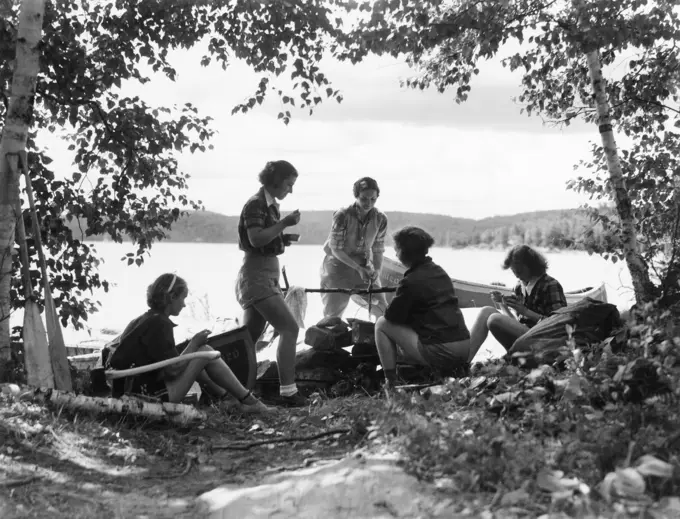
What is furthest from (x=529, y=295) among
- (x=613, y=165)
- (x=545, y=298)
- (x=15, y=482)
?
(x=15, y=482)

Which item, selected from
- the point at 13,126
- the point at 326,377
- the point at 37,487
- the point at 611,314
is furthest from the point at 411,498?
the point at 13,126

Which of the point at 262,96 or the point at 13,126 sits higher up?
the point at 262,96

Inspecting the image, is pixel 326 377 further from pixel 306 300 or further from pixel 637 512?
pixel 637 512

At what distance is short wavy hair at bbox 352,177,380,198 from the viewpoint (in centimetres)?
715

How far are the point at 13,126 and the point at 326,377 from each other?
329 centimetres

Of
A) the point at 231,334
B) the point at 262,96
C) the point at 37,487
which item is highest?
the point at 262,96

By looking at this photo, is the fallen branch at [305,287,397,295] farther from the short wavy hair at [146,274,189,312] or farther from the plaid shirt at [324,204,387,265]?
the short wavy hair at [146,274,189,312]

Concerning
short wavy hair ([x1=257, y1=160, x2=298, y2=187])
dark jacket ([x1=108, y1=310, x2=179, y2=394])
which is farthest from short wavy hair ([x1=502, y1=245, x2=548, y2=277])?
dark jacket ([x1=108, y1=310, x2=179, y2=394])

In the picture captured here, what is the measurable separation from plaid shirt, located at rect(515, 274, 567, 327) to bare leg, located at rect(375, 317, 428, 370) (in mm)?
1106

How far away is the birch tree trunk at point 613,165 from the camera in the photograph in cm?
743

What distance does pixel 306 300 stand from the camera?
6898 mm

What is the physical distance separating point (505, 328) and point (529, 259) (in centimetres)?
64

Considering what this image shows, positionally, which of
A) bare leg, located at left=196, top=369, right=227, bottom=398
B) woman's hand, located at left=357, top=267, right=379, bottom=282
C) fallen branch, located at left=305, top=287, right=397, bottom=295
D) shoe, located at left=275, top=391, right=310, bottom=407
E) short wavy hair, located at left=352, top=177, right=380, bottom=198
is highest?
short wavy hair, located at left=352, top=177, right=380, bottom=198

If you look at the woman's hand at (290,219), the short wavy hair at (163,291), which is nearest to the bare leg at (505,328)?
the woman's hand at (290,219)
